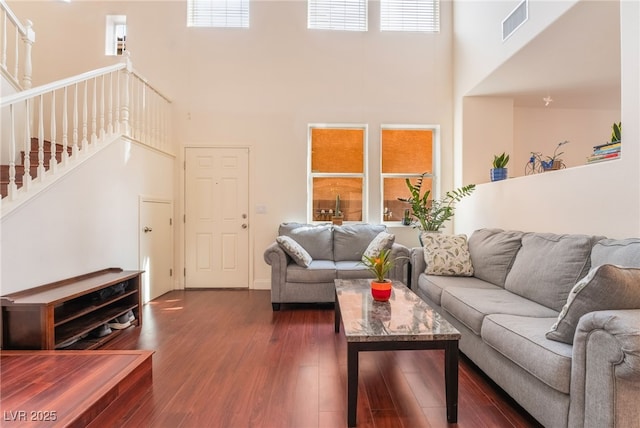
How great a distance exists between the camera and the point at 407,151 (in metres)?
4.53

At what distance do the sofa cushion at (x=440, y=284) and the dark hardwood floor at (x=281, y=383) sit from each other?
52 cm

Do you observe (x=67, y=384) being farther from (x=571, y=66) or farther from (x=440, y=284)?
(x=571, y=66)

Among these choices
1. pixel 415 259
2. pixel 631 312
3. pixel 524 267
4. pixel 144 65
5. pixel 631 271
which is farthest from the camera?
pixel 144 65

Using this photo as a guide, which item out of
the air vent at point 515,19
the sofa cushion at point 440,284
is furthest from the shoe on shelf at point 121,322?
the air vent at point 515,19

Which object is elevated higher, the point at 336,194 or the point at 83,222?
the point at 336,194

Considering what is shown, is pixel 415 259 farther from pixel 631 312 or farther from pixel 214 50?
pixel 214 50

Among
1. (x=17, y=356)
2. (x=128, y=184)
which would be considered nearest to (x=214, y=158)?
(x=128, y=184)

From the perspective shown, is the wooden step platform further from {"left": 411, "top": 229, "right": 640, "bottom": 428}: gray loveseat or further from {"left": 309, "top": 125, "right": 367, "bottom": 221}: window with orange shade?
{"left": 309, "top": 125, "right": 367, "bottom": 221}: window with orange shade

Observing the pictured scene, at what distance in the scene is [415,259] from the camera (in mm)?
3176

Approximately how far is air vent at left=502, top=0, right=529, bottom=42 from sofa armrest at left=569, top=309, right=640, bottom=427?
9.35 feet

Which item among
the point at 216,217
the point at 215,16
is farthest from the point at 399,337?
the point at 215,16

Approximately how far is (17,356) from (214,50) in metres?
4.09

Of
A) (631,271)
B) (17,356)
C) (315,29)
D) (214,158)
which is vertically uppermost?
(315,29)

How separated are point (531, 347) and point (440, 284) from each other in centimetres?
120
